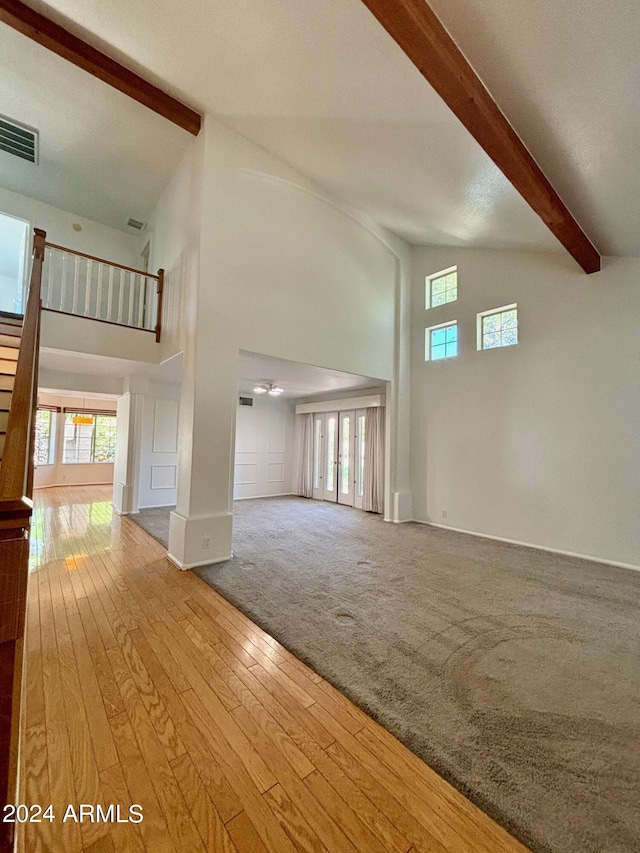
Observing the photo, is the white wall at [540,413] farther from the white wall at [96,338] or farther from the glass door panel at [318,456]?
the white wall at [96,338]

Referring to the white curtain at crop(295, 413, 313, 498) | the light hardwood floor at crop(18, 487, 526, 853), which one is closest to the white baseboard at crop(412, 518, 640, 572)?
the white curtain at crop(295, 413, 313, 498)

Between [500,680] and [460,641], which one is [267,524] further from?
[500,680]

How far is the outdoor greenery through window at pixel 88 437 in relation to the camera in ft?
30.6

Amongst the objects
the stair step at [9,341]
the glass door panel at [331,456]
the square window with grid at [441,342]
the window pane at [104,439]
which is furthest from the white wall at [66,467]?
the square window with grid at [441,342]

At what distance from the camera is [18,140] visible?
4.55 meters

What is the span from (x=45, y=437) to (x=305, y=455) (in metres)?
7.01

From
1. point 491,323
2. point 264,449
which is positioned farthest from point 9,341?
point 491,323

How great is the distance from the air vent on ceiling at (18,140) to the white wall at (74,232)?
3.68ft

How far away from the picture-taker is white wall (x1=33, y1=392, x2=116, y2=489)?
8.88 metres

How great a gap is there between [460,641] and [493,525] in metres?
3.03

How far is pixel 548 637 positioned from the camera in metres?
2.38

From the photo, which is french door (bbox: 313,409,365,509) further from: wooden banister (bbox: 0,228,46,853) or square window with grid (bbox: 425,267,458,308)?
wooden banister (bbox: 0,228,46,853)

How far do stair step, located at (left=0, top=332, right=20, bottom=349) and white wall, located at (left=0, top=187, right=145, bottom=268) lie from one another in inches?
138

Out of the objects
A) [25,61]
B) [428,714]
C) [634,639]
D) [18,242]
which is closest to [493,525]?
[634,639]
